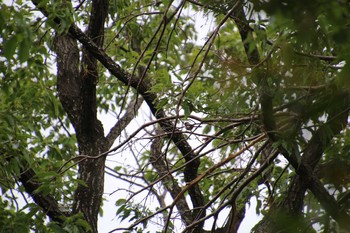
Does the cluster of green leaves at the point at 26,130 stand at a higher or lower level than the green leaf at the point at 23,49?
higher

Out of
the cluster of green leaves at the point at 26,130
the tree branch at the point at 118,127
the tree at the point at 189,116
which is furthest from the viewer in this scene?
the tree branch at the point at 118,127

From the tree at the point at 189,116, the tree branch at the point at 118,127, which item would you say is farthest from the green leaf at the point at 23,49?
the tree branch at the point at 118,127

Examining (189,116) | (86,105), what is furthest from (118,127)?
(189,116)

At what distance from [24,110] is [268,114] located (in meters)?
4.15

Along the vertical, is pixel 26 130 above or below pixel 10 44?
above

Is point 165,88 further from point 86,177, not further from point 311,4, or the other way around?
point 311,4

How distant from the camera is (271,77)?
2.89 meters

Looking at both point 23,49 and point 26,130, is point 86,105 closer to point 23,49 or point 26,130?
point 26,130

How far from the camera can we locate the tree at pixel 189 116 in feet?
9.23

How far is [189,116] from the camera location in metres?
4.17

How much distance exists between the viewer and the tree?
2.81 metres

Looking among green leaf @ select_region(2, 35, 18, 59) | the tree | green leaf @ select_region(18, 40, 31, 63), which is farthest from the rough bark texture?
green leaf @ select_region(2, 35, 18, 59)

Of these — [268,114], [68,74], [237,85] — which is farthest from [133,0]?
[268,114]

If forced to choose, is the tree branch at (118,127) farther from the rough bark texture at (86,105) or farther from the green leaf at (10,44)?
the green leaf at (10,44)
